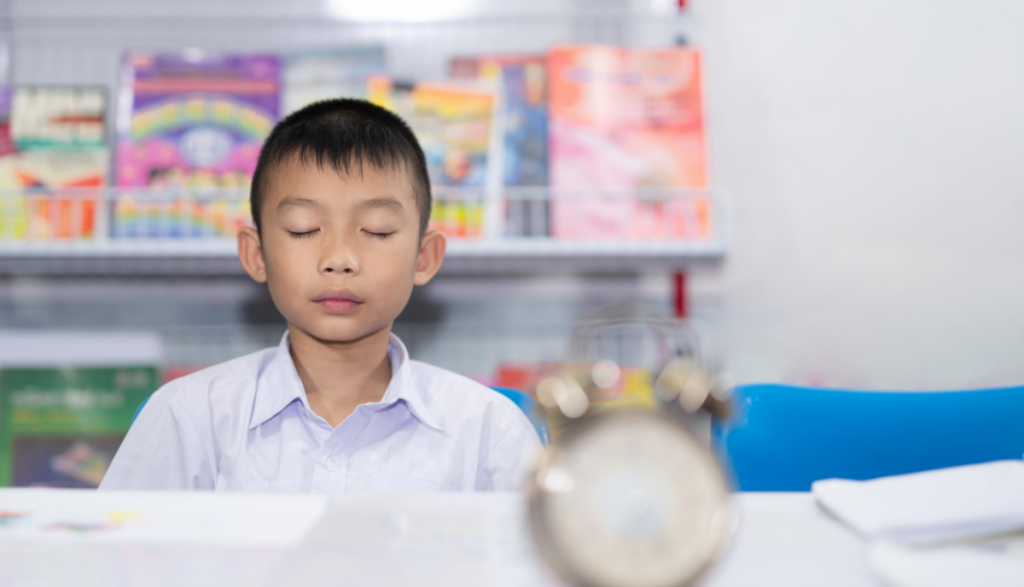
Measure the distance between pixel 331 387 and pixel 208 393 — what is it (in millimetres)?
155

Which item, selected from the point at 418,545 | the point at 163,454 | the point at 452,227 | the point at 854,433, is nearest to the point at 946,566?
the point at 418,545

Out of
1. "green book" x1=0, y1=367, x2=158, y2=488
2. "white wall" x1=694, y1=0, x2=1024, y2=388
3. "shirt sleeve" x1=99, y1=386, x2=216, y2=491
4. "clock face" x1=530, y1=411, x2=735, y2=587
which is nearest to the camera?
"clock face" x1=530, y1=411, x2=735, y2=587

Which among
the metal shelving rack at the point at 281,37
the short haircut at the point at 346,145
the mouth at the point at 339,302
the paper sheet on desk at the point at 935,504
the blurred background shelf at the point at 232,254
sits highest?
the metal shelving rack at the point at 281,37

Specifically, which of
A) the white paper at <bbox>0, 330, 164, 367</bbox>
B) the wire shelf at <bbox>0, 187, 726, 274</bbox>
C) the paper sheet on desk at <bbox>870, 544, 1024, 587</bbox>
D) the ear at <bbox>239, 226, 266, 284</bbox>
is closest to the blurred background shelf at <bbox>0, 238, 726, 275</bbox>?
the wire shelf at <bbox>0, 187, 726, 274</bbox>

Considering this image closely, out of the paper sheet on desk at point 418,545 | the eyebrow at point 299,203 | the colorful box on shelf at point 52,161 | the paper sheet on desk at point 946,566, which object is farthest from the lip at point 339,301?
the colorful box on shelf at point 52,161

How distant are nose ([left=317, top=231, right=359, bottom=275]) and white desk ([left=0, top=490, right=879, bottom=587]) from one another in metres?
0.33

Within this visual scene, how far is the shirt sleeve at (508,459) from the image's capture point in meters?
0.86

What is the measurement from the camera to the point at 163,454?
2.57 feet

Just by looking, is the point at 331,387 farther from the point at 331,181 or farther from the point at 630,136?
the point at 630,136

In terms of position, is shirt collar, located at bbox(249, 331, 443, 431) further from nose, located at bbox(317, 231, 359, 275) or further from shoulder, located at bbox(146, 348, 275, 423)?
nose, located at bbox(317, 231, 359, 275)

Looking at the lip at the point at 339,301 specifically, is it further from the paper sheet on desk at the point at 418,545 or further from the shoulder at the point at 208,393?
the paper sheet on desk at the point at 418,545

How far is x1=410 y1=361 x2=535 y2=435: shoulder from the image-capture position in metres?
0.88

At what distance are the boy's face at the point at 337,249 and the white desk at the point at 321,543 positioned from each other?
34cm

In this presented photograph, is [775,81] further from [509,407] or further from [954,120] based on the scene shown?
[509,407]
